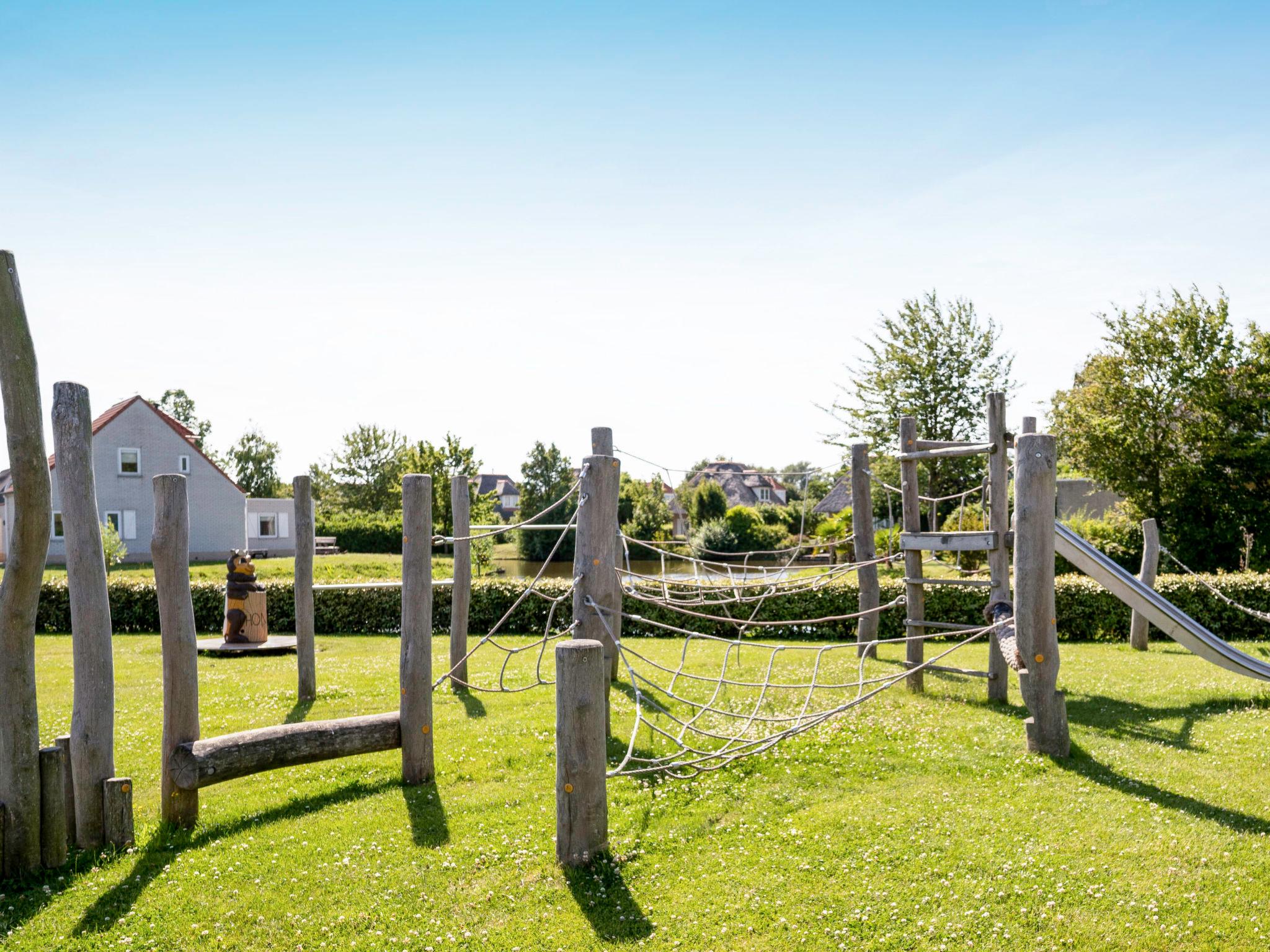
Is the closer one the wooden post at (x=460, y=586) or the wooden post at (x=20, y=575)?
the wooden post at (x=20, y=575)

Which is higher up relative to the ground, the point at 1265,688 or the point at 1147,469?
the point at 1147,469

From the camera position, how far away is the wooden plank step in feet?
29.9

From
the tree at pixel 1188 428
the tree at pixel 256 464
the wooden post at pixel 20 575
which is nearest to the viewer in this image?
the wooden post at pixel 20 575

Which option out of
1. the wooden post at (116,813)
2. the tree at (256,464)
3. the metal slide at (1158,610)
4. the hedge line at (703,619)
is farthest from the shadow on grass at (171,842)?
the tree at (256,464)

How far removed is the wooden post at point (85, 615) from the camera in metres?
5.42

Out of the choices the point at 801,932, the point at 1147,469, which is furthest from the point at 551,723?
the point at 1147,469

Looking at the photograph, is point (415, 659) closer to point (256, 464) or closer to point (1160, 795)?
point (1160, 795)

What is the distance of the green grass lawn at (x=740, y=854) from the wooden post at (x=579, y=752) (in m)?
0.20

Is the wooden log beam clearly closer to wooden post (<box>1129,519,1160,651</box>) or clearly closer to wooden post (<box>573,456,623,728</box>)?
wooden post (<box>573,456,623,728</box>)

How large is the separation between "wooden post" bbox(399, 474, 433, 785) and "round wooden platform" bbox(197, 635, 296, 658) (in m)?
7.54

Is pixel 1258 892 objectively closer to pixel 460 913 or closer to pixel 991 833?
pixel 991 833

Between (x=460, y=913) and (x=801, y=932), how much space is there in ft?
6.04

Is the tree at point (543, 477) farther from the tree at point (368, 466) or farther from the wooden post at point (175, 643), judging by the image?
the wooden post at point (175, 643)

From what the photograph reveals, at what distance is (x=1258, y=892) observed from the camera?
4.92 meters
